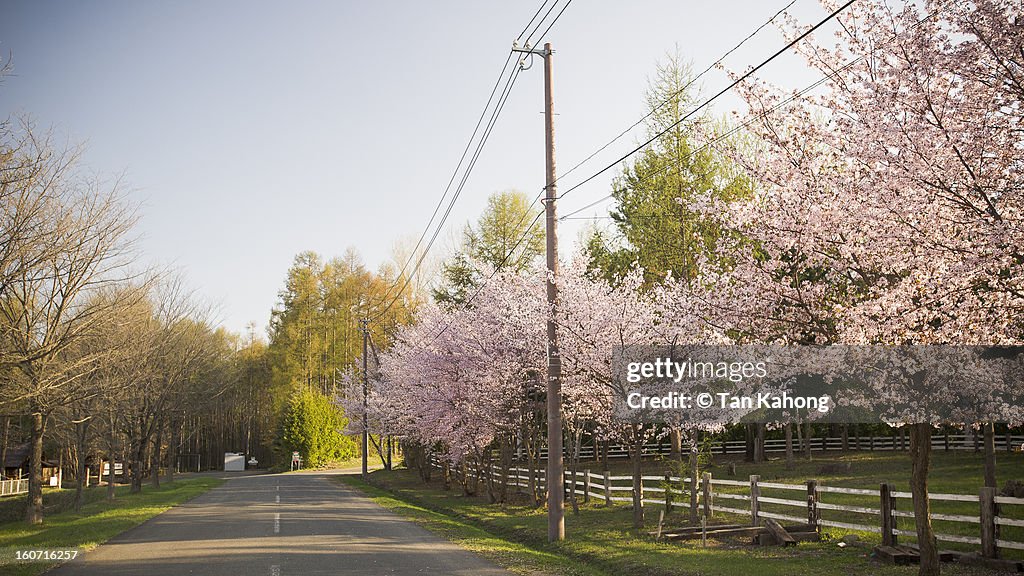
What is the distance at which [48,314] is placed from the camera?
21.4 metres

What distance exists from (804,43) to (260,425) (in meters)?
82.6

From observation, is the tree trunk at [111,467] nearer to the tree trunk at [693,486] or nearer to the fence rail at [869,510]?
the fence rail at [869,510]

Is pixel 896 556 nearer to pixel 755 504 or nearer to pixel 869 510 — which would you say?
pixel 869 510

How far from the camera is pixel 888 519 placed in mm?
12695

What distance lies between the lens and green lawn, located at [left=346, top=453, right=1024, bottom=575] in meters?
12.2

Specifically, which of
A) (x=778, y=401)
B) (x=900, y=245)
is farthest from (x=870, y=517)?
(x=900, y=245)

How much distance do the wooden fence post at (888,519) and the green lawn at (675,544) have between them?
425 millimetres

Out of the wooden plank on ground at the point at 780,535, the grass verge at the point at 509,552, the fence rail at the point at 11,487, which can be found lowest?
the fence rail at the point at 11,487

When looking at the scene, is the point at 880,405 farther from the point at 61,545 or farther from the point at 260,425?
the point at 260,425

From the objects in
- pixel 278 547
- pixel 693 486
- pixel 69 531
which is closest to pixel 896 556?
pixel 693 486

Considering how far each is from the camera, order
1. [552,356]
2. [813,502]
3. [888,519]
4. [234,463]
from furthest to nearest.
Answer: [234,463]
[552,356]
[813,502]
[888,519]

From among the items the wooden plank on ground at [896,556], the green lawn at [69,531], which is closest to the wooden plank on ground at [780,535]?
the wooden plank on ground at [896,556]

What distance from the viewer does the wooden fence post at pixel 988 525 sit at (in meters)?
11.2

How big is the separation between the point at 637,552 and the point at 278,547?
657 cm
